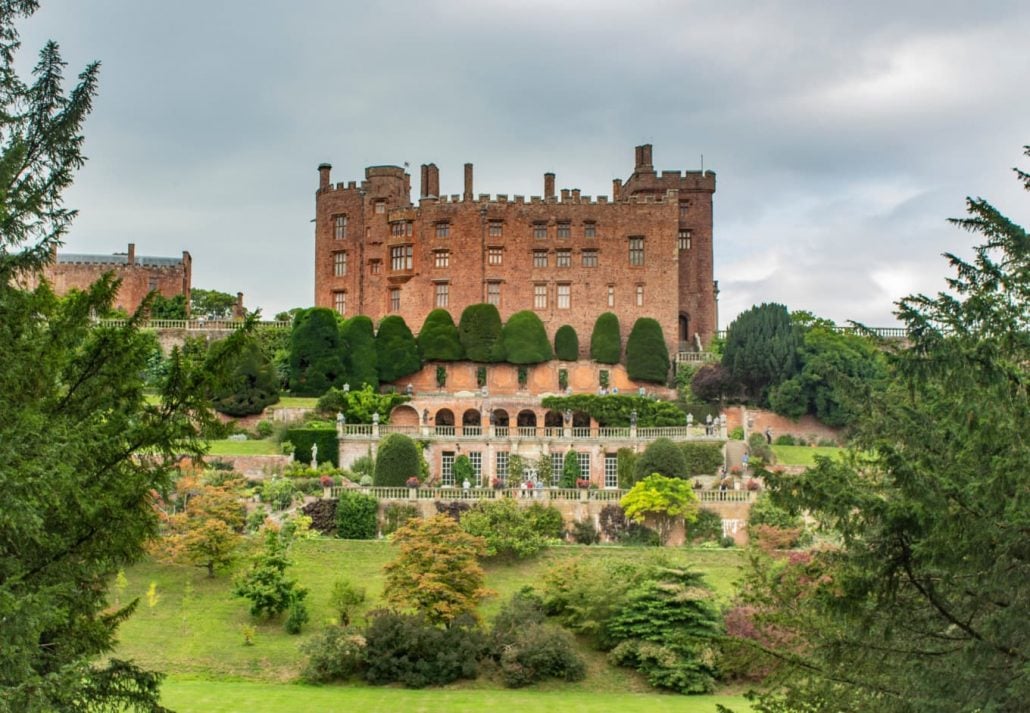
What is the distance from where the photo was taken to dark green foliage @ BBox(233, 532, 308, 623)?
108ft

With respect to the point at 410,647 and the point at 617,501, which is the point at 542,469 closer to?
the point at 617,501

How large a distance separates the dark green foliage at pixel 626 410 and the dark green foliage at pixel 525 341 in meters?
6.92

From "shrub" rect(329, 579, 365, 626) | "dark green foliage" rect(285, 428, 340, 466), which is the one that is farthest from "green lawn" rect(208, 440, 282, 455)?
"shrub" rect(329, 579, 365, 626)

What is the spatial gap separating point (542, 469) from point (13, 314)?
35.4m

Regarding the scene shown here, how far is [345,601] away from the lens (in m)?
33.1

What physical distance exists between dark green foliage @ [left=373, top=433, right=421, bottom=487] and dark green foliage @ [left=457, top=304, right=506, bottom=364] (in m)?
16.1

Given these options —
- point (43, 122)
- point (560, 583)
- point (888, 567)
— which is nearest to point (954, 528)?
point (888, 567)

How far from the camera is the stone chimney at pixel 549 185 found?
2530 inches

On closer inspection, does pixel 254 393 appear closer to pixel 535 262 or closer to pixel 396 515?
pixel 396 515

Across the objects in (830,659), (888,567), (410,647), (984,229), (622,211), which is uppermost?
(622,211)

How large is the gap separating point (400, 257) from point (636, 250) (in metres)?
11.8

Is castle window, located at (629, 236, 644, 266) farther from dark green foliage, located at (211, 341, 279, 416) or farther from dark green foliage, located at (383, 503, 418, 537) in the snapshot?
dark green foliage, located at (383, 503, 418, 537)

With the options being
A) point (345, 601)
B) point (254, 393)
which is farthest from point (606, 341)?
→ point (345, 601)

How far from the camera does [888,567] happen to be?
10883mm
